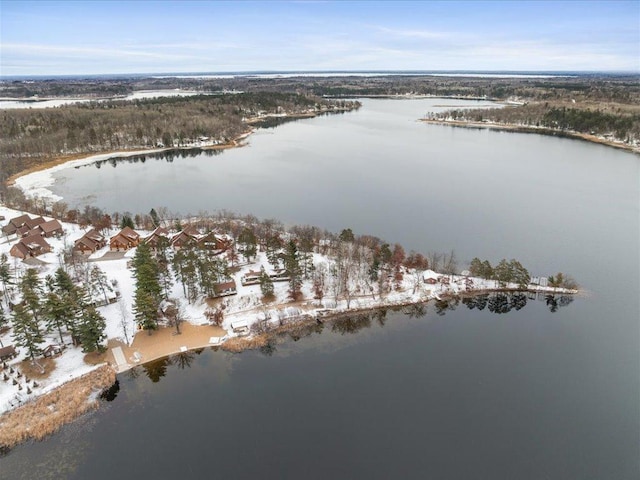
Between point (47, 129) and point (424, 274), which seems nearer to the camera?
point (424, 274)

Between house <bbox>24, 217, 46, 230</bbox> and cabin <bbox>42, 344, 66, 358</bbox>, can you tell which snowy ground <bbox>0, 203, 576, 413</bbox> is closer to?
cabin <bbox>42, 344, 66, 358</bbox>

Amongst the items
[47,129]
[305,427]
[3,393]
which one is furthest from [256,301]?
[47,129]

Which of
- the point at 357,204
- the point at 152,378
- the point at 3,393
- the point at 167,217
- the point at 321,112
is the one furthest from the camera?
the point at 321,112

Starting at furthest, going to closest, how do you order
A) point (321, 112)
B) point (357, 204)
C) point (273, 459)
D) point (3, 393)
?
point (321, 112) → point (357, 204) → point (3, 393) → point (273, 459)

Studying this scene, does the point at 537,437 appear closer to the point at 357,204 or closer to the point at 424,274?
the point at 424,274

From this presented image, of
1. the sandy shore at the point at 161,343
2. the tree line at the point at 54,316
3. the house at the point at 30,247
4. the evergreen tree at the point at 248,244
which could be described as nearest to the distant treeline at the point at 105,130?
the house at the point at 30,247

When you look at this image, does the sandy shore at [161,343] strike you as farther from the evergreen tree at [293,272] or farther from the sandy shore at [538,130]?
the sandy shore at [538,130]
